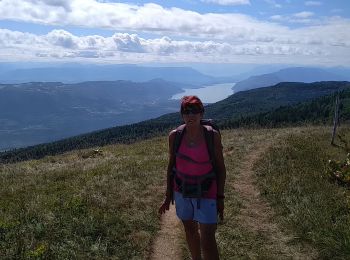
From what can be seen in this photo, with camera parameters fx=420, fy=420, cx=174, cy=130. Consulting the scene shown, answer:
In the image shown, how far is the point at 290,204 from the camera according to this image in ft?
35.7

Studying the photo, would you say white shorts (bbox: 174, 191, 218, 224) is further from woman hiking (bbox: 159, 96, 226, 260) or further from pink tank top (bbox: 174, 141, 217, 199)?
pink tank top (bbox: 174, 141, 217, 199)

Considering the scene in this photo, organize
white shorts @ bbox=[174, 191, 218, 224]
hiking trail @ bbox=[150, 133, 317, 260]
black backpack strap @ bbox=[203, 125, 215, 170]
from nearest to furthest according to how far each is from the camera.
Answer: black backpack strap @ bbox=[203, 125, 215, 170], white shorts @ bbox=[174, 191, 218, 224], hiking trail @ bbox=[150, 133, 317, 260]

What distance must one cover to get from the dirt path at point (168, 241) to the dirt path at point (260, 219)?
1702 mm

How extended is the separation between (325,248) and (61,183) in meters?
8.29

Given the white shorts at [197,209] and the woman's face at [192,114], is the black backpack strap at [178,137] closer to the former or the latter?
the woman's face at [192,114]

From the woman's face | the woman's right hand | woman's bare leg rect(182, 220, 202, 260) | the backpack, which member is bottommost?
woman's bare leg rect(182, 220, 202, 260)

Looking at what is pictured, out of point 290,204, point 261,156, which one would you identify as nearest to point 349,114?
point 261,156

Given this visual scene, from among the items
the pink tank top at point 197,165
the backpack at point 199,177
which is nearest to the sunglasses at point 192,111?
the backpack at point 199,177

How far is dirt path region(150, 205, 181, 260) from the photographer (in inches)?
332

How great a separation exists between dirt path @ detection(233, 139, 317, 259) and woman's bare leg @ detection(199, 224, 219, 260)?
2.54m

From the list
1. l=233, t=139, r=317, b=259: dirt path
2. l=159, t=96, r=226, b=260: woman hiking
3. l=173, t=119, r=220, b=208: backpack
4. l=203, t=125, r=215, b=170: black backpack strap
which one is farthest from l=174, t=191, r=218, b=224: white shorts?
l=233, t=139, r=317, b=259: dirt path

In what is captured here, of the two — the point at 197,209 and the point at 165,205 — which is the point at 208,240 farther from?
the point at 165,205

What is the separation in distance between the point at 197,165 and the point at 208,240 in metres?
1.16

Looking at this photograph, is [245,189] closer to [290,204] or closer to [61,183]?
[290,204]
